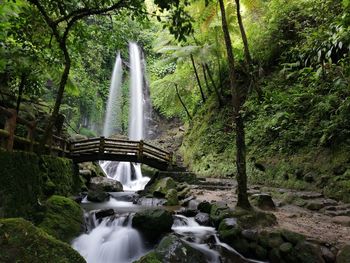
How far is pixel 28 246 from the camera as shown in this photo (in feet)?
12.6

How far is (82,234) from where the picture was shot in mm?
7195

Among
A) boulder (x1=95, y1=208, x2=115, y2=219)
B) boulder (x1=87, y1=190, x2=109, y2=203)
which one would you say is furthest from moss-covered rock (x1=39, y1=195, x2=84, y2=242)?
boulder (x1=87, y1=190, x2=109, y2=203)

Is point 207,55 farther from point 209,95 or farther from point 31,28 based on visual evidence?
point 31,28

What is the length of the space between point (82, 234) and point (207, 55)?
9.95 meters

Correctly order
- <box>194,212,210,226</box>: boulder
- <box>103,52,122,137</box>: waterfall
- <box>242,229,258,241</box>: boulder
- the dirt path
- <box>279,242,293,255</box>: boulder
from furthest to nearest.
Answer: <box>103,52,122,137</box>: waterfall < <box>194,212,210,226</box>: boulder < <box>242,229,258,241</box>: boulder < the dirt path < <box>279,242,293,255</box>: boulder

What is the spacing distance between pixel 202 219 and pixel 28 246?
14.8 feet

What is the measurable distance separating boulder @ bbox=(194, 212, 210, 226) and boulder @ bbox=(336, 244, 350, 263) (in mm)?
3264

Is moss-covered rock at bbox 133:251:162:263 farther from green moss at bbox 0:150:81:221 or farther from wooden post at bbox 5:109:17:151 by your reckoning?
wooden post at bbox 5:109:17:151

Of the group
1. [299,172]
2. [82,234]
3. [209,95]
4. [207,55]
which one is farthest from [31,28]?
[209,95]

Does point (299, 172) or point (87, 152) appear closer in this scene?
point (299, 172)

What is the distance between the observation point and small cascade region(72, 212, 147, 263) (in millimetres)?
6477

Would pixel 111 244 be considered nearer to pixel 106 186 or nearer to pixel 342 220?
pixel 342 220

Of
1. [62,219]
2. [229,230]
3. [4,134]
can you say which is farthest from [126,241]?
[4,134]

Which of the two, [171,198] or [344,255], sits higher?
[171,198]
